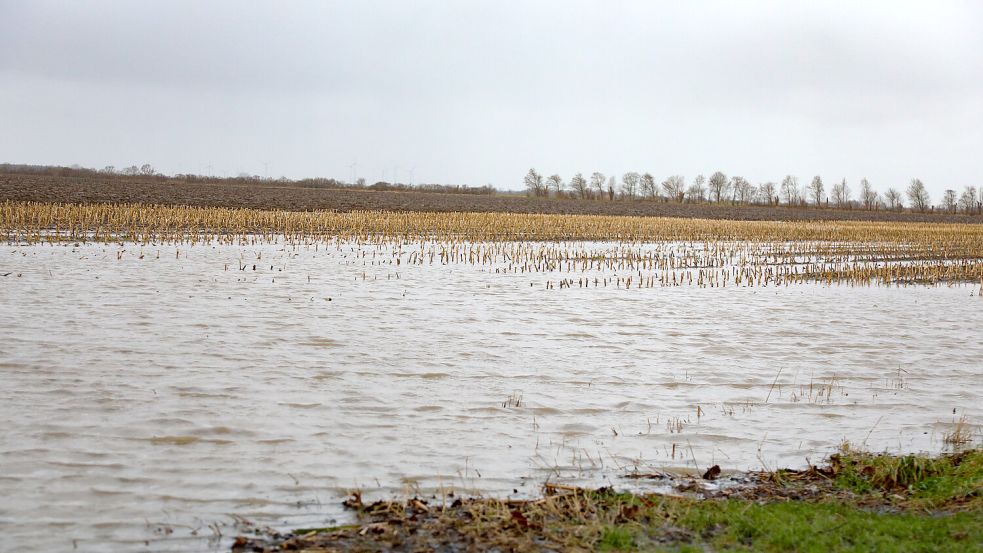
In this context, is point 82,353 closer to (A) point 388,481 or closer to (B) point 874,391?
(A) point 388,481

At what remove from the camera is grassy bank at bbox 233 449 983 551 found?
5293 mm

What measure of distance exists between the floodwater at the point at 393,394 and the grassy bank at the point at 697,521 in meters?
0.50

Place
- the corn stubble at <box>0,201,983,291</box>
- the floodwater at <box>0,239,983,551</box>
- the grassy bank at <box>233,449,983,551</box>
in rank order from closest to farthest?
the grassy bank at <box>233,449,983,551</box>, the floodwater at <box>0,239,983,551</box>, the corn stubble at <box>0,201,983,291</box>

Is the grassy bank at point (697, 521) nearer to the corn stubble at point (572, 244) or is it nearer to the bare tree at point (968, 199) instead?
the corn stubble at point (572, 244)

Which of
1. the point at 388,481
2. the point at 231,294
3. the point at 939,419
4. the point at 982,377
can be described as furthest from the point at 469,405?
the point at 231,294

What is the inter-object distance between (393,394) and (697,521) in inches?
185

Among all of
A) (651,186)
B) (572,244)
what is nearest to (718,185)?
(651,186)

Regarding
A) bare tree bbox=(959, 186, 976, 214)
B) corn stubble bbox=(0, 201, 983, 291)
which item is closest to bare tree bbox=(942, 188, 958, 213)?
bare tree bbox=(959, 186, 976, 214)

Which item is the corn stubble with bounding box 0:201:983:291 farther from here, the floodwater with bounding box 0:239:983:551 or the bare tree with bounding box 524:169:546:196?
the bare tree with bounding box 524:169:546:196

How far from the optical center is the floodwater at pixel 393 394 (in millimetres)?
6480

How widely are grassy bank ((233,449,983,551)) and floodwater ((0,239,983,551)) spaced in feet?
1.64

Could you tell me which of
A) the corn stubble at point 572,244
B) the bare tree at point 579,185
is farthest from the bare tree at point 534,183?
the corn stubble at point 572,244

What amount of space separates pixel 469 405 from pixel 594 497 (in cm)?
313

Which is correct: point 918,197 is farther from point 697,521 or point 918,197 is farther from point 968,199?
point 697,521
